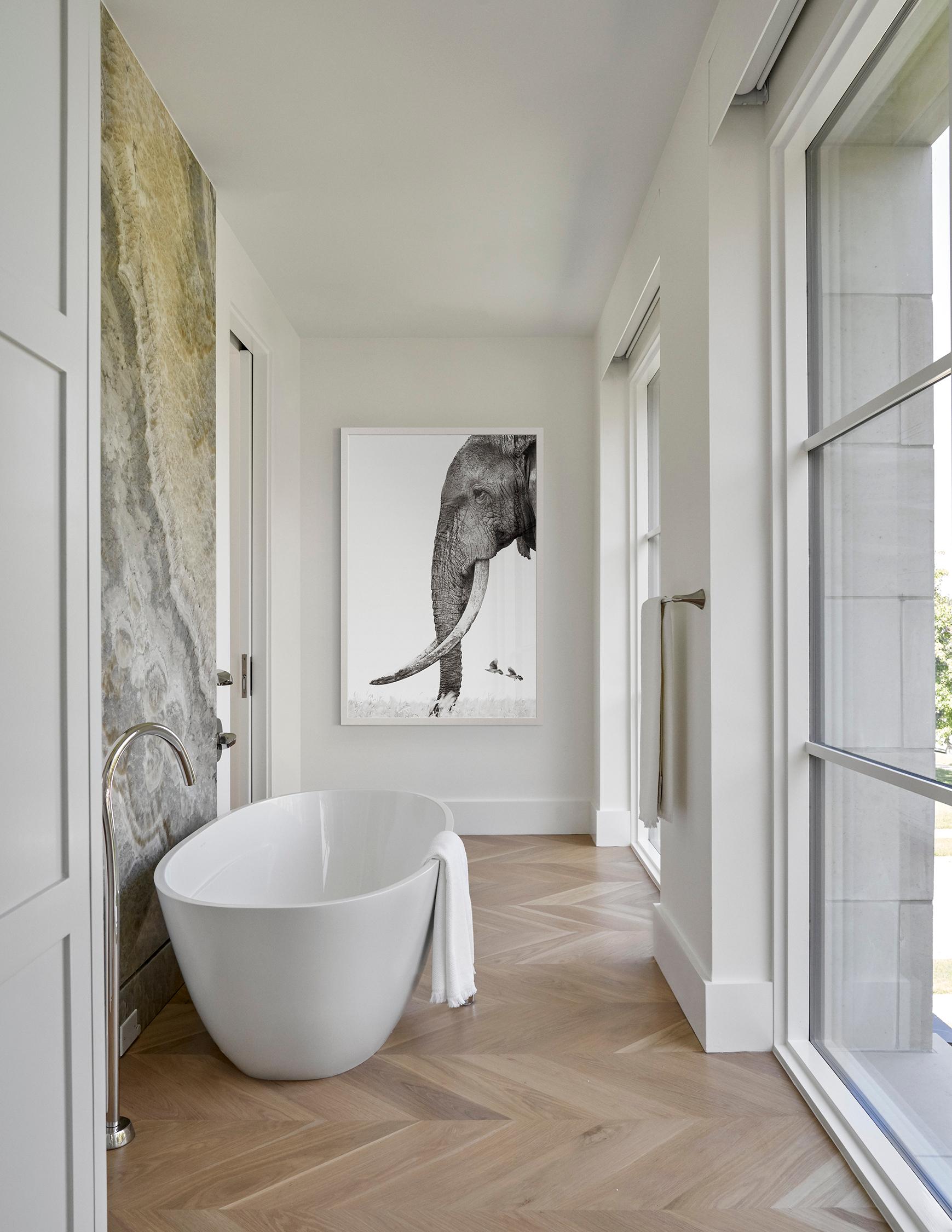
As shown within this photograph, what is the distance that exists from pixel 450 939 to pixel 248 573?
205 cm

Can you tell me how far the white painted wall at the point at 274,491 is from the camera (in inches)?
112

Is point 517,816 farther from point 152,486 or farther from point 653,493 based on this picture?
point 152,486

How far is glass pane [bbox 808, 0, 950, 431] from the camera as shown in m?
1.31

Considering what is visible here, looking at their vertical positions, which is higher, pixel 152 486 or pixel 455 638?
pixel 152 486

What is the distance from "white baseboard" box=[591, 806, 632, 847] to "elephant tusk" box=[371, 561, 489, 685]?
3.54 ft

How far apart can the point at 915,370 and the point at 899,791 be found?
733 mm

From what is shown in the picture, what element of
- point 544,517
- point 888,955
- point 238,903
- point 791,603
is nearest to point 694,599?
point 791,603

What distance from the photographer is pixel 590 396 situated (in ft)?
13.6

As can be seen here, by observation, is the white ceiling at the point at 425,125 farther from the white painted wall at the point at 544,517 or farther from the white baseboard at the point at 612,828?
the white baseboard at the point at 612,828

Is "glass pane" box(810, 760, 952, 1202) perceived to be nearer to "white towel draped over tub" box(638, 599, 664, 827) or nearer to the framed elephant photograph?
"white towel draped over tub" box(638, 599, 664, 827)

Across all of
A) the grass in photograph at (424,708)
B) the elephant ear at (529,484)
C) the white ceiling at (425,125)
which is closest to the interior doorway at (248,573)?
the white ceiling at (425,125)

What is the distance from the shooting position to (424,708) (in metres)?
4.09

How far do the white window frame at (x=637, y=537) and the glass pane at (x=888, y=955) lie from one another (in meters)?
1.78

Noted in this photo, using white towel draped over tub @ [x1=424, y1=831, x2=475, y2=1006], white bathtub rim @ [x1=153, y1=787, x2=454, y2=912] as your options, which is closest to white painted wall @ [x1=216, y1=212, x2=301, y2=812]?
white bathtub rim @ [x1=153, y1=787, x2=454, y2=912]
